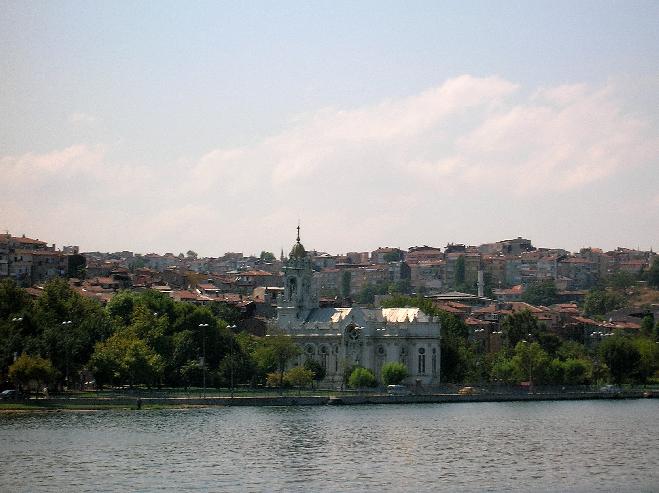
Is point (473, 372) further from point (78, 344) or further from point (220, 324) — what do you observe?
point (78, 344)

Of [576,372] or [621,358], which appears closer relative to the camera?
[576,372]

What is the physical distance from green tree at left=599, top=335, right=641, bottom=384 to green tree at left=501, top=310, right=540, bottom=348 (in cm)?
1133

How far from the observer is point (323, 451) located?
6662 cm

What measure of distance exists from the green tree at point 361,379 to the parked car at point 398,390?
9.53 feet

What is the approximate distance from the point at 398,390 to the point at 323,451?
4439 centimetres

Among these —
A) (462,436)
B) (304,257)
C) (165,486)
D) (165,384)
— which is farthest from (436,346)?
(165,486)

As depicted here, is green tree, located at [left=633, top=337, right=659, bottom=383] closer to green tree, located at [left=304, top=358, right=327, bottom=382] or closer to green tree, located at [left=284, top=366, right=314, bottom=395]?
green tree, located at [left=304, top=358, right=327, bottom=382]

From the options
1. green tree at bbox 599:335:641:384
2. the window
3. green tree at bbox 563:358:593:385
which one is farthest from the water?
green tree at bbox 599:335:641:384

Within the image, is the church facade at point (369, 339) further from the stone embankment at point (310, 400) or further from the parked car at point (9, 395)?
the parked car at point (9, 395)

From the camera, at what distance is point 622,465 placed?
6288cm

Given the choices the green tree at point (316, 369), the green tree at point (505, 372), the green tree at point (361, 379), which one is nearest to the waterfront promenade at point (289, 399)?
the green tree at point (361, 379)

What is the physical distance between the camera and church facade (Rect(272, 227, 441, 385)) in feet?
395

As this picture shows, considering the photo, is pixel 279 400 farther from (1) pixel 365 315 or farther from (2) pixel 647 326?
(2) pixel 647 326

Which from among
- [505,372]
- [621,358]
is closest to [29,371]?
[505,372]
